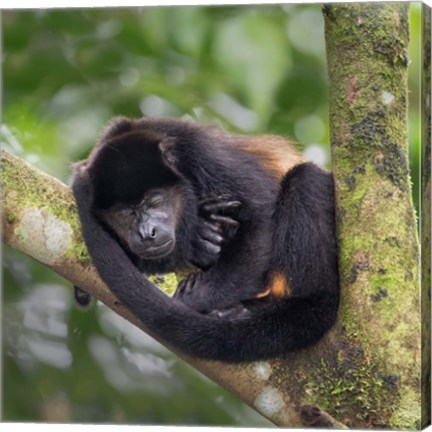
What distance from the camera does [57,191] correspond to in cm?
345

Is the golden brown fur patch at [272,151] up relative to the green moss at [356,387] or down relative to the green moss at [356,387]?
up

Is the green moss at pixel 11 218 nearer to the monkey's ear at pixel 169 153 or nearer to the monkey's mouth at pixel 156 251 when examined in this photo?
the monkey's mouth at pixel 156 251

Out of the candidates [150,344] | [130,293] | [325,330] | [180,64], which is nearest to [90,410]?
[150,344]

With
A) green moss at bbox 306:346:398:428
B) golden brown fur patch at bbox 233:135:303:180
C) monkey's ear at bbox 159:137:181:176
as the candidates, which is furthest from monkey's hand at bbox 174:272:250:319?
golden brown fur patch at bbox 233:135:303:180

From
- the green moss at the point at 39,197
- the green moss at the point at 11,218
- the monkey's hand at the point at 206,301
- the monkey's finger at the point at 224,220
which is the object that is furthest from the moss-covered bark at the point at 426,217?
the green moss at the point at 11,218

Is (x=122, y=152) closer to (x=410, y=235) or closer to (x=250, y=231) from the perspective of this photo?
(x=250, y=231)

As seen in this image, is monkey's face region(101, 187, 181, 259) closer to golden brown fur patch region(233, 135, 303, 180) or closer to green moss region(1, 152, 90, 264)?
green moss region(1, 152, 90, 264)

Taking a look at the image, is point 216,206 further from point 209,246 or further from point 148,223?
point 148,223

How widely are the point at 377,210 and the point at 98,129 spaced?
1349 mm

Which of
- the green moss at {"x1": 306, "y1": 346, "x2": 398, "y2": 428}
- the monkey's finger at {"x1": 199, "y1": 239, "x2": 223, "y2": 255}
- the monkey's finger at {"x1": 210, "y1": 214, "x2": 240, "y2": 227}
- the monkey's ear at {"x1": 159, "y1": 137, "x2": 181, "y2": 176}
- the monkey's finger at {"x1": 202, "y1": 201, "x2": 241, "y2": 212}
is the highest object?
the monkey's ear at {"x1": 159, "y1": 137, "x2": 181, "y2": 176}

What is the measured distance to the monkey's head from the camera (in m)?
3.68

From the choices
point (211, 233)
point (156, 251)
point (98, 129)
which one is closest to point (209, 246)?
point (211, 233)

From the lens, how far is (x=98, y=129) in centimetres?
409

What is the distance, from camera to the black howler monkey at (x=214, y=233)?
3326mm
